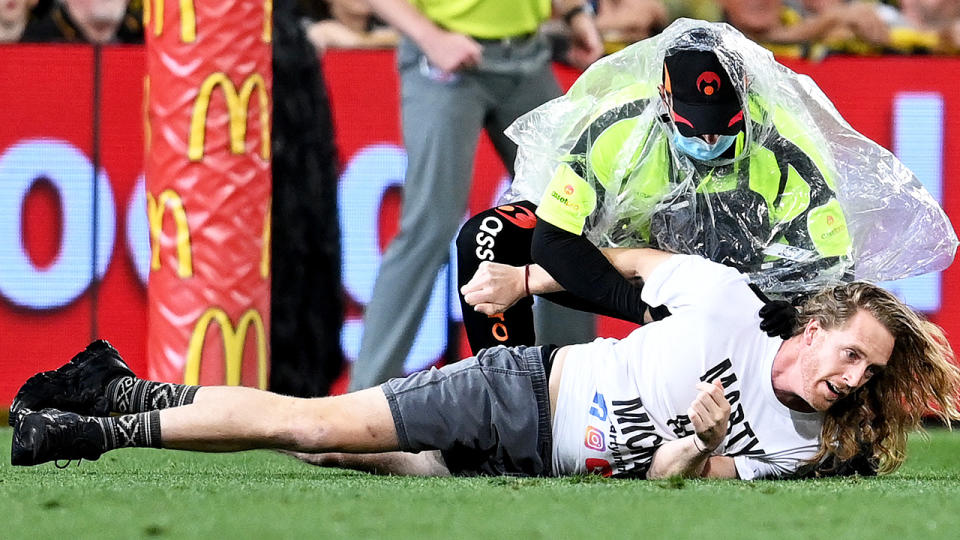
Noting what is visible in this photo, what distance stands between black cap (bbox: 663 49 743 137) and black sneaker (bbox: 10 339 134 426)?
1.44m

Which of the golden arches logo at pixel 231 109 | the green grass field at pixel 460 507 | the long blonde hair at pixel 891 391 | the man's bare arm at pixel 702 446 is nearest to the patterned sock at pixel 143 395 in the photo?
the green grass field at pixel 460 507

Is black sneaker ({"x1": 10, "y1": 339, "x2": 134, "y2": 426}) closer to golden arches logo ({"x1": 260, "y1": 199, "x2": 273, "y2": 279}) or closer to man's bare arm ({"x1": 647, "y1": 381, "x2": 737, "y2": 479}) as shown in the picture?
man's bare arm ({"x1": 647, "y1": 381, "x2": 737, "y2": 479})

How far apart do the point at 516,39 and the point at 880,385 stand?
1.86 meters

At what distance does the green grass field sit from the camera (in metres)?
2.88

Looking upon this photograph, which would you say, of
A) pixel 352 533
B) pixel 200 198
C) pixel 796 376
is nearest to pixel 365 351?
pixel 200 198

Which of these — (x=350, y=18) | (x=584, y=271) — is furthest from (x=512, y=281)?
(x=350, y=18)

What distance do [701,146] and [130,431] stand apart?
1.47 m

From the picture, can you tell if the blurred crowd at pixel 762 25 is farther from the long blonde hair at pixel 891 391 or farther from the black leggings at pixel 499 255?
the long blonde hair at pixel 891 391

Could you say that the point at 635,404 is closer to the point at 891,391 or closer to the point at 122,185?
the point at 891,391

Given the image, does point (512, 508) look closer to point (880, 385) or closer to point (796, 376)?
point (796, 376)

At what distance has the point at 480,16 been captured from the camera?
203 inches

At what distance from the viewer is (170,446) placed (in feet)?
11.9

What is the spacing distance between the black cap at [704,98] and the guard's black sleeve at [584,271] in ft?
1.22

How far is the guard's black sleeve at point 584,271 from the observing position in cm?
398
